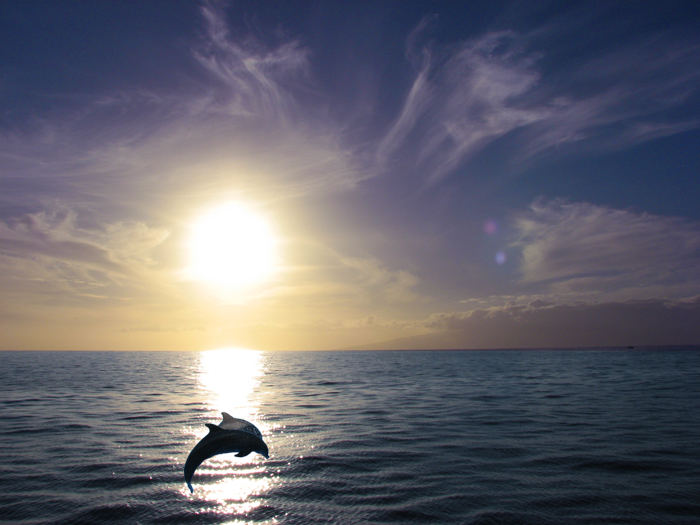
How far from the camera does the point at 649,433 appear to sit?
740 inches

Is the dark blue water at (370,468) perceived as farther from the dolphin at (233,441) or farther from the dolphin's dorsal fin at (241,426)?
the dolphin's dorsal fin at (241,426)

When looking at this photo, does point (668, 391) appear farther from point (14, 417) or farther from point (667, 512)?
point (14, 417)

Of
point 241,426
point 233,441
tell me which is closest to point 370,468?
point 241,426

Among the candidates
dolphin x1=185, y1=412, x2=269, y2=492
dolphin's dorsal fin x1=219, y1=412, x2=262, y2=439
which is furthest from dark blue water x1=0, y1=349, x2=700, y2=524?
dolphin's dorsal fin x1=219, y1=412, x2=262, y2=439

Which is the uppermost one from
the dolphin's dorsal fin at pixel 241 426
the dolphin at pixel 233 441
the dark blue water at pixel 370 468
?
the dolphin's dorsal fin at pixel 241 426

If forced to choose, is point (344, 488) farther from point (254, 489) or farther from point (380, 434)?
point (380, 434)

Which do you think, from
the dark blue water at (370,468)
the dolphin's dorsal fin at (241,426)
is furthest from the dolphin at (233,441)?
the dark blue water at (370,468)

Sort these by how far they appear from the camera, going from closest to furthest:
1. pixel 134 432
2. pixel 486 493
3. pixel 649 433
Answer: pixel 486 493
pixel 649 433
pixel 134 432

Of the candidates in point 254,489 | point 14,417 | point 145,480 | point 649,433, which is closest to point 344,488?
point 254,489

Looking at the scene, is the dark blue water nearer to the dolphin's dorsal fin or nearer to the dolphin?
the dolphin

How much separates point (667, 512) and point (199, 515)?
11.1 m

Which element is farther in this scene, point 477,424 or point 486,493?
point 477,424

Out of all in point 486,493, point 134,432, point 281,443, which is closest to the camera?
point 486,493

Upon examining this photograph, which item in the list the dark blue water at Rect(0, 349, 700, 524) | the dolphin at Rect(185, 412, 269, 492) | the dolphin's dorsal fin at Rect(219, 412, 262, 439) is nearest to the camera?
the dolphin at Rect(185, 412, 269, 492)
